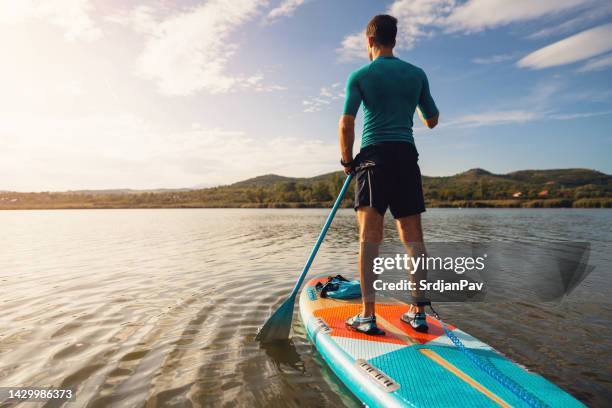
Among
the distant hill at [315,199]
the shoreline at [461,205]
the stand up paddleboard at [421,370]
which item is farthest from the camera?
the distant hill at [315,199]

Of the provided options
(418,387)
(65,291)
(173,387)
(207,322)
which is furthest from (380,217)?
(65,291)

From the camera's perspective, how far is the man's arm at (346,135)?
3.79 meters

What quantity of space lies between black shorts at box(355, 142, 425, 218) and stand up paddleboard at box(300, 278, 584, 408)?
139 cm

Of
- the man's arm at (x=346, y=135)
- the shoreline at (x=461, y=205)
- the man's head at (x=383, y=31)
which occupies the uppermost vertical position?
the man's head at (x=383, y=31)

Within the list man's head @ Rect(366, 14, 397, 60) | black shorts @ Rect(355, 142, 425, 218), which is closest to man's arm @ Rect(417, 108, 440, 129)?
black shorts @ Rect(355, 142, 425, 218)

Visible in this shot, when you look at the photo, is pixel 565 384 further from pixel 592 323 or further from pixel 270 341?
pixel 270 341

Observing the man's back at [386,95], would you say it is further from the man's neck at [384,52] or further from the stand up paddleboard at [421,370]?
the stand up paddleboard at [421,370]

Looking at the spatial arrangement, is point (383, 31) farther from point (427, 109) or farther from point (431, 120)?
point (431, 120)

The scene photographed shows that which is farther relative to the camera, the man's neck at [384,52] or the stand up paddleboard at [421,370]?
the man's neck at [384,52]

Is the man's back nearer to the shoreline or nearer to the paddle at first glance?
the paddle

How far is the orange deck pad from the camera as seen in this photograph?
12.3 feet

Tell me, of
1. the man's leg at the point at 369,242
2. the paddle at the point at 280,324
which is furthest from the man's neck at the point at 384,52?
the man's leg at the point at 369,242

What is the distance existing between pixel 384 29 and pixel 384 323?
11.3ft

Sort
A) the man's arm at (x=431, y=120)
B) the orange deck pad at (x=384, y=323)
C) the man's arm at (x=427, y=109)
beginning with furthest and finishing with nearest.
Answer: the man's arm at (x=431, y=120) → the man's arm at (x=427, y=109) → the orange deck pad at (x=384, y=323)
